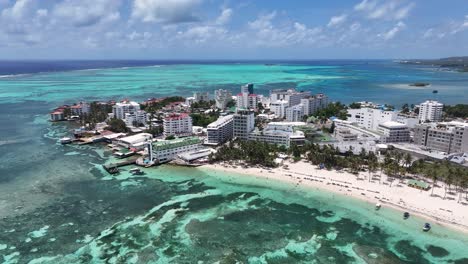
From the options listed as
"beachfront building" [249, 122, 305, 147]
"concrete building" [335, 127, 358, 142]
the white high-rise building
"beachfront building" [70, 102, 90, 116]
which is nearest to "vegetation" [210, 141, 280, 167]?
"beachfront building" [249, 122, 305, 147]

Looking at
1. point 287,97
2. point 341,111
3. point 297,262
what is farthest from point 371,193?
point 287,97

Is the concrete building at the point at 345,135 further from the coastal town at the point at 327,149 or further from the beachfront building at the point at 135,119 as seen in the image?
the beachfront building at the point at 135,119

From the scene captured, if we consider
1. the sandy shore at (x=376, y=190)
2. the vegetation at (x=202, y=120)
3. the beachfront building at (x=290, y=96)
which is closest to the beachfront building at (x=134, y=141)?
the vegetation at (x=202, y=120)

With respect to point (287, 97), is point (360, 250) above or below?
below

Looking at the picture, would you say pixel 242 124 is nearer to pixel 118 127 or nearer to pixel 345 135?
pixel 345 135

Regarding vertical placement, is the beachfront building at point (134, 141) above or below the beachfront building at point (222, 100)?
below

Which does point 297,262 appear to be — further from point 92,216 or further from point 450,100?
point 450,100
